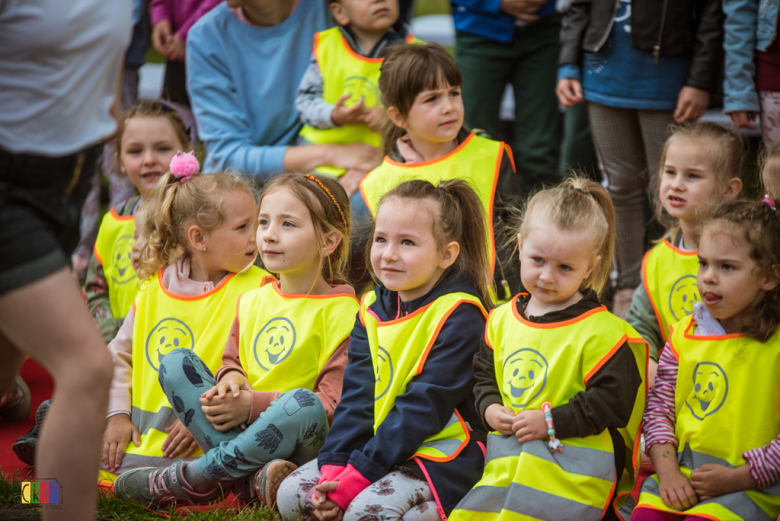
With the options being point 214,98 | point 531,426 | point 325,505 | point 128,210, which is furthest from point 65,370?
point 214,98

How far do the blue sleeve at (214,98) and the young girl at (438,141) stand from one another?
0.85 metres

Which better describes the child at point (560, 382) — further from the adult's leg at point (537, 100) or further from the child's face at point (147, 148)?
the adult's leg at point (537, 100)

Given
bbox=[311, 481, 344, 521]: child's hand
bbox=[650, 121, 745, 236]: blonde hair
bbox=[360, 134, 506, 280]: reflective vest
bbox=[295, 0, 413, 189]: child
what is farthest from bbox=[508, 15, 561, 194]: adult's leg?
bbox=[311, 481, 344, 521]: child's hand

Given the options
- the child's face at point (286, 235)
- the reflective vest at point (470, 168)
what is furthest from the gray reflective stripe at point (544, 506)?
the reflective vest at point (470, 168)

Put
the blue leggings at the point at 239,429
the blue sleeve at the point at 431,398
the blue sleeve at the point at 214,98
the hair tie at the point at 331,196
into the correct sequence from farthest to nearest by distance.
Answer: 1. the blue sleeve at the point at 214,98
2. the hair tie at the point at 331,196
3. the blue leggings at the point at 239,429
4. the blue sleeve at the point at 431,398

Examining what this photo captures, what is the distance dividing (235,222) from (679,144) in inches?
62.0

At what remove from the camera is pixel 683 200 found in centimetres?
275

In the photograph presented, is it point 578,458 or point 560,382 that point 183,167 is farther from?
point 578,458

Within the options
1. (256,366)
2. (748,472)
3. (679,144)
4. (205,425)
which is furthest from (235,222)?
(748,472)

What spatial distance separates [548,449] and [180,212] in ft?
4.97

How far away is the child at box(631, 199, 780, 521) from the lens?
196cm

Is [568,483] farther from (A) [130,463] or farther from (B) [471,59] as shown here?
(B) [471,59]

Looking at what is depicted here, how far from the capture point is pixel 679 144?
109 inches

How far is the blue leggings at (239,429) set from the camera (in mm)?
2279
